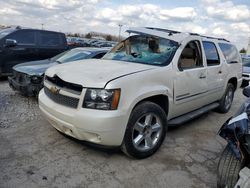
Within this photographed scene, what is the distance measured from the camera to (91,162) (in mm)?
3455

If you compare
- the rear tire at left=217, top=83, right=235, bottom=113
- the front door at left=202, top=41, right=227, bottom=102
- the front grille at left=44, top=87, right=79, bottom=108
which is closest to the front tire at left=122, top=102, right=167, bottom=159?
the front grille at left=44, top=87, right=79, bottom=108

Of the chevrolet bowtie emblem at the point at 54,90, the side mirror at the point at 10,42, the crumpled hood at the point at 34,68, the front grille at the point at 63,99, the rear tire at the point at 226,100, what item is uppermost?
the side mirror at the point at 10,42

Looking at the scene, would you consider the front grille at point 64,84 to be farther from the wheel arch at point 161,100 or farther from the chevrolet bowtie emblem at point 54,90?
the wheel arch at point 161,100

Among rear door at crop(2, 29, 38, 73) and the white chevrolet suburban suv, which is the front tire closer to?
the white chevrolet suburban suv

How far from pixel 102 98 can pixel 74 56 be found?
13.4 ft

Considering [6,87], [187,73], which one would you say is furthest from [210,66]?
[6,87]

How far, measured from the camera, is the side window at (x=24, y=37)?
8.25 meters

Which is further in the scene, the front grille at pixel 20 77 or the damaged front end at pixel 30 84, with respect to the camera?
the front grille at pixel 20 77

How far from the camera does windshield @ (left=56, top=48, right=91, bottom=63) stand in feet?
21.9

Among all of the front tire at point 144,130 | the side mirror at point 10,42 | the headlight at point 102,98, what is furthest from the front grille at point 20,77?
the front tire at point 144,130

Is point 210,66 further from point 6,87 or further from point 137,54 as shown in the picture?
point 6,87

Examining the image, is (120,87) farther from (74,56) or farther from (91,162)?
(74,56)

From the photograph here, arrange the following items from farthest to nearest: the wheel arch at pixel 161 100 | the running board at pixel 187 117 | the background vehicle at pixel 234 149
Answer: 1. the running board at pixel 187 117
2. the wheel arch at pixel 161 100
3. the background vehicle at pixel 234 149

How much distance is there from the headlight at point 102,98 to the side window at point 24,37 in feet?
20.4
